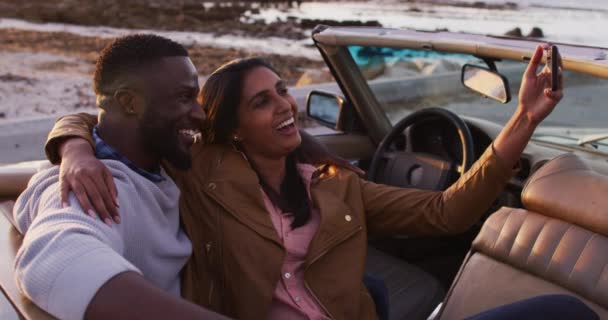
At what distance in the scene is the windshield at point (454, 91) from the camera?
3410mm

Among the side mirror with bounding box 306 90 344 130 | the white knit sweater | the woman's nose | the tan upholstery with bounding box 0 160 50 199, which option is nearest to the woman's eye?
the white knit sweater

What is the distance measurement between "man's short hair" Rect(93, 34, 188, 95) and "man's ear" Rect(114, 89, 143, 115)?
0.17 feet

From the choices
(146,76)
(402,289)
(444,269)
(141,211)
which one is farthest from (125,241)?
(444,269)

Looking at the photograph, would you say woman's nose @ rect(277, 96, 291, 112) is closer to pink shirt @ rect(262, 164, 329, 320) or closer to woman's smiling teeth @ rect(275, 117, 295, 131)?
woman's smiling teeth @ rect(275, 117, 295, 131)

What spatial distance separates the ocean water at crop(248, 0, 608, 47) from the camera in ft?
46.4

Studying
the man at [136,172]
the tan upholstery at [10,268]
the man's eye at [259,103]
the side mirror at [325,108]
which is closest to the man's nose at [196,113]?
the man at [136,172]

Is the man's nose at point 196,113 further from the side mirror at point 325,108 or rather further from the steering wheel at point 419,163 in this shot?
the side mirror at point 325,108

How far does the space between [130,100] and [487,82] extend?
5.35 ft

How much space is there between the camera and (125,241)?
6.29 ft

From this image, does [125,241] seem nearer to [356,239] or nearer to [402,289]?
[356,239]

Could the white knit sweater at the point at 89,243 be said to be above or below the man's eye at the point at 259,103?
below

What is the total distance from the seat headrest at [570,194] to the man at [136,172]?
127 cm

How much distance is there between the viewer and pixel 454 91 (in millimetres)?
4301

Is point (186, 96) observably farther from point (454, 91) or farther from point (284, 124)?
point (454, 91)
